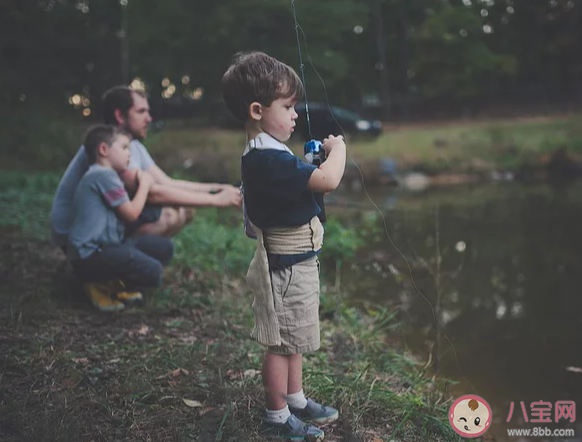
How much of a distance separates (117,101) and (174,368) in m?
1.72

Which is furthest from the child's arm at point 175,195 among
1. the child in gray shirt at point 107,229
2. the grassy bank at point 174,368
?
the grassy bank at point 174,368

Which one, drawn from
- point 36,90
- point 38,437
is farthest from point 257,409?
point 36,90

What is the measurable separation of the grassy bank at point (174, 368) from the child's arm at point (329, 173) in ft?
2.66

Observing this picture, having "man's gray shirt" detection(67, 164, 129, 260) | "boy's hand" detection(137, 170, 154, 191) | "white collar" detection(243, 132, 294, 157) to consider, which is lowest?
"man's gray shirt" detection(67, 164, 129, 260)

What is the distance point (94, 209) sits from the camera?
3320 millimetres

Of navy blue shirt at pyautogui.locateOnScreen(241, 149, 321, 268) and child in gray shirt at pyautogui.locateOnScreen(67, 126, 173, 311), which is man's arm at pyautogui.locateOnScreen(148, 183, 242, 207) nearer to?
child in gray shirt at pyautogui.locateOnScreen(67, 126, 173, 311)

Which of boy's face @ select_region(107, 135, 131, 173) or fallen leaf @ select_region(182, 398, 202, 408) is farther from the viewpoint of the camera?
boy's face @ select_region(107, 135, 131, 173)

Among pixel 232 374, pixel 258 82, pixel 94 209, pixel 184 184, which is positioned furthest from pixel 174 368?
pixel 184 184

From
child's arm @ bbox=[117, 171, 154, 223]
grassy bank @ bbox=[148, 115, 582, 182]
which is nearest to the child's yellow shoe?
child's arm @ bbox=[117, 171, 154, 223]

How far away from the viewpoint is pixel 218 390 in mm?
2410

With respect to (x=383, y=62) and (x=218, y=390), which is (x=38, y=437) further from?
(x=383, y=62)

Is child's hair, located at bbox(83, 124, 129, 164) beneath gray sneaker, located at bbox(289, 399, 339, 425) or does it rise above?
above

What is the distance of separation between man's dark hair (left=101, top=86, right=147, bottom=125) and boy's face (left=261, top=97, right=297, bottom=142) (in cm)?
187

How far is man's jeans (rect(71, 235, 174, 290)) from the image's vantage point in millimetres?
3311
